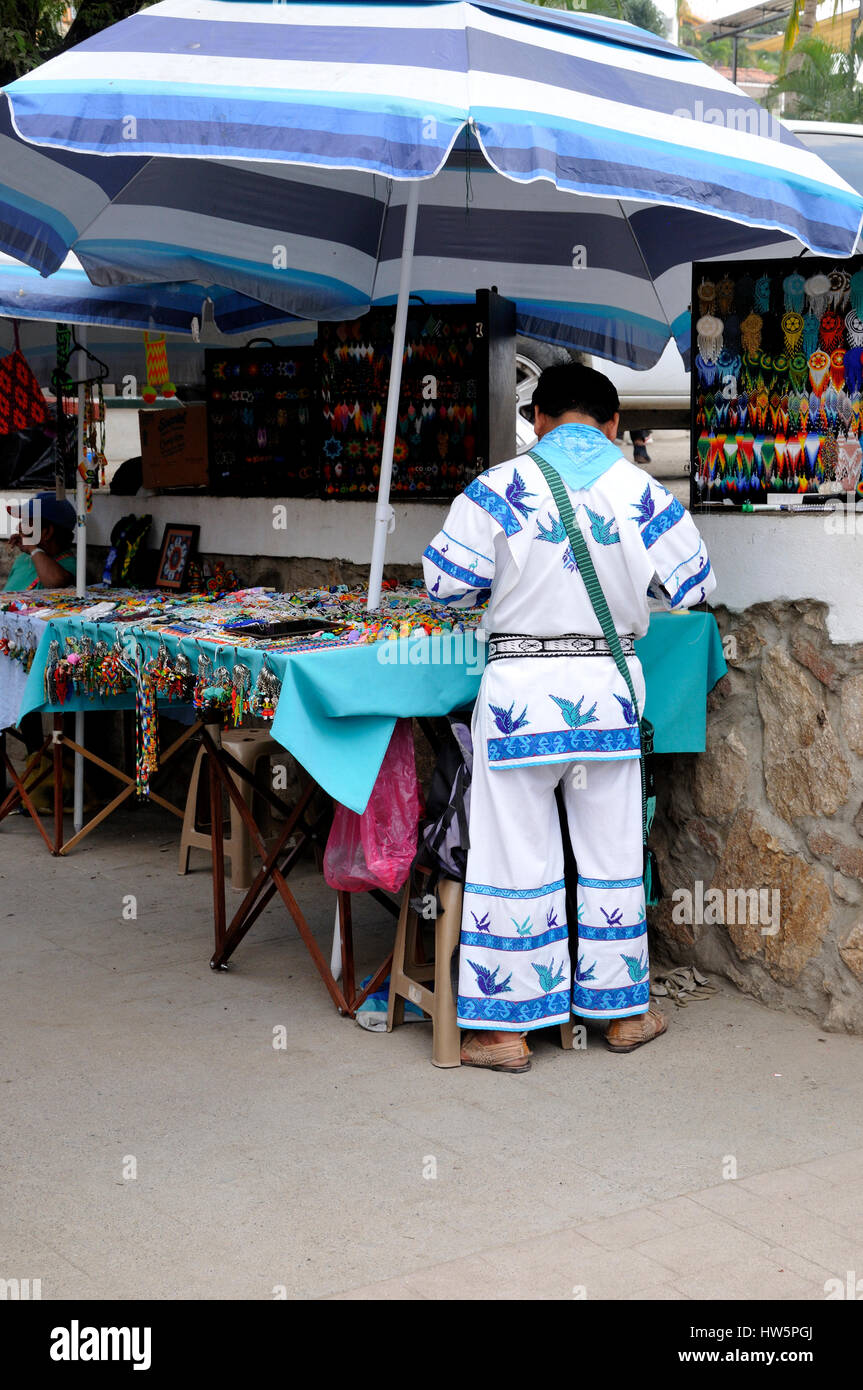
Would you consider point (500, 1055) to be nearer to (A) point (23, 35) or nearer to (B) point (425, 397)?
(B) point (425, 397)

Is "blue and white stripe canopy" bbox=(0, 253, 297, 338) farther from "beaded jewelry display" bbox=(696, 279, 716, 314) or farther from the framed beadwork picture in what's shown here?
"beaded jewelry display" bbox=(696, 279, 716, 314)

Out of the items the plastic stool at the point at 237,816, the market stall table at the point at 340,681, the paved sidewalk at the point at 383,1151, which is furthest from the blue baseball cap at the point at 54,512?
the paved sidewalk at the point at 383,1151

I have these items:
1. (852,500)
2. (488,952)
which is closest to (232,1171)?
(488,952)

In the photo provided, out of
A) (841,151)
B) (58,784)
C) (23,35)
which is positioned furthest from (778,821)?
(23,35)

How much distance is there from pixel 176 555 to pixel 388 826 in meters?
2.76

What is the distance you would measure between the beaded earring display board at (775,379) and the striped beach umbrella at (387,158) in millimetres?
377

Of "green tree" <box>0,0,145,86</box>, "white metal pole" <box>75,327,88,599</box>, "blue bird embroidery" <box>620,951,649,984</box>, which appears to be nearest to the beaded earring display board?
"blue bird embroidery" <box>620,951,649,984</box>

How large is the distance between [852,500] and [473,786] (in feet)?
4.58

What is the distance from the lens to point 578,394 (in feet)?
12.9

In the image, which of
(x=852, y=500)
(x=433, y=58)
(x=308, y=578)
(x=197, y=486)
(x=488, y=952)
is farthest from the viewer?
(x=197, y=486)

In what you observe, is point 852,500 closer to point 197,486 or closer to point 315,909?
point 315,909

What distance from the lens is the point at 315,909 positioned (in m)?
5.37

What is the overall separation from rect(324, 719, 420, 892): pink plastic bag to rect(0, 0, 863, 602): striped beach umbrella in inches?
26.7

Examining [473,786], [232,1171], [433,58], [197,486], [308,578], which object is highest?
[433,58]
